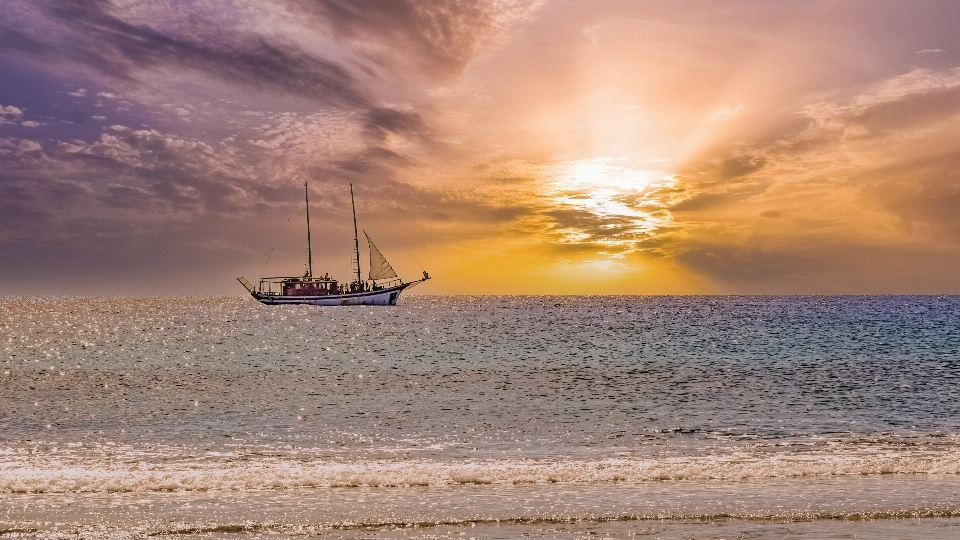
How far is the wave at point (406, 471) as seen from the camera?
1600 centimetres

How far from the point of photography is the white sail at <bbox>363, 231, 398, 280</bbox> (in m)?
187

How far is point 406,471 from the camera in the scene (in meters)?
17.4

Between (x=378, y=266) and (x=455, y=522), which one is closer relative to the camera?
(x=455, y=522)

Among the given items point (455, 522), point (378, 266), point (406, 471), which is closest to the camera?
point (455, 522)

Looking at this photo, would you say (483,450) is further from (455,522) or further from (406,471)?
(455,522)

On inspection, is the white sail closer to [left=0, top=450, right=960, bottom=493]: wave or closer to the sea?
the sea

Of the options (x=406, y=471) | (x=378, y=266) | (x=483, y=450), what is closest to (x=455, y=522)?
(x=406, y=471)

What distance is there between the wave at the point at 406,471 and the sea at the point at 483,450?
0.30 ft

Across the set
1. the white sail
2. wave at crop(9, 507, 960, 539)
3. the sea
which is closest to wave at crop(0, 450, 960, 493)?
the sea

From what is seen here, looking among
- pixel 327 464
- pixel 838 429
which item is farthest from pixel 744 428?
pixel 327 464

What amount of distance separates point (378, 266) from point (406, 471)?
6832 inches

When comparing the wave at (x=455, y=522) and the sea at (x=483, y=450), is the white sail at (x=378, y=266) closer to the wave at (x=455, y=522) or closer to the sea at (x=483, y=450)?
the sea at (x=483, y=450)

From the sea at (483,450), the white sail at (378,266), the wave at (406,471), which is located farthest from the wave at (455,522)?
the white sail at (378,266)

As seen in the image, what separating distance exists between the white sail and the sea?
133483 millimetres
